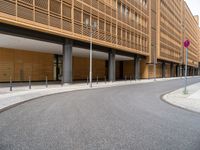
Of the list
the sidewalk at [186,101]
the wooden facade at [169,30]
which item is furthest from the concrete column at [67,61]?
the wooden facade at [169,30]

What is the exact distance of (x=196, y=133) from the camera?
17.5 ft

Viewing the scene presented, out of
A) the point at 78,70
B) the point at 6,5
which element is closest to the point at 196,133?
the point at 6,5

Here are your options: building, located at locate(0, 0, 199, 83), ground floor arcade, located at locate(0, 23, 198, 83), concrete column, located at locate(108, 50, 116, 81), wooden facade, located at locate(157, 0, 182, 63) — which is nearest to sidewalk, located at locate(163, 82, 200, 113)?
building, located at locate(0, 0, 199, 83)

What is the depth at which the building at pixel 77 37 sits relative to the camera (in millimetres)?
18062

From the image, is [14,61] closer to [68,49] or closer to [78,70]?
[68,49]

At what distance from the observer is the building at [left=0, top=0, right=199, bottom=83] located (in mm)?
18062

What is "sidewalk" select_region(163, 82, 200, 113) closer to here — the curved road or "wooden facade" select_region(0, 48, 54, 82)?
the curved road

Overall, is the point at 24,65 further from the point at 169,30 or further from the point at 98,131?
the point at 169,30

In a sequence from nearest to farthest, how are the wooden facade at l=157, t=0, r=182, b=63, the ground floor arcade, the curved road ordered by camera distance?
the curved road
the ground floor arcade
the wooden facade at l=157, t=0, r=182, b=63

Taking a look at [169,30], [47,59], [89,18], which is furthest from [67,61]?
[169,30]

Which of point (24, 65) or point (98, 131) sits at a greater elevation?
point (24, 65)

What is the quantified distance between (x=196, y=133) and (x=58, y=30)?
1723 cm

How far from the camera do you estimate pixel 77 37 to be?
73.3 ft

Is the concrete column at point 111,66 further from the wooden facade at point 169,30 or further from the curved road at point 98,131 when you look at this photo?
the curved road at point 98,131
